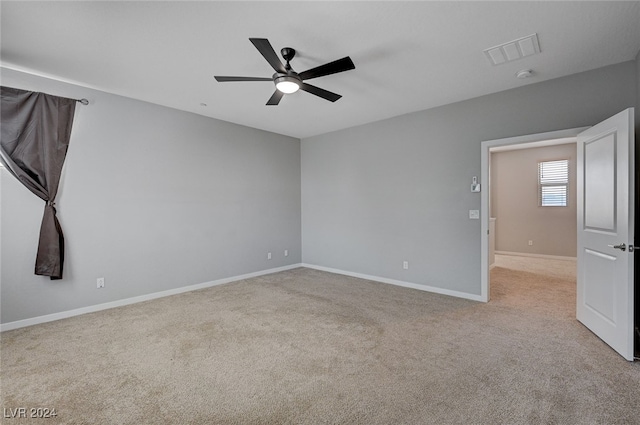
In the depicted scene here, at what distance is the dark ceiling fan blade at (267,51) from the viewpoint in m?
2.04

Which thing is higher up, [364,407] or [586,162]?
[586,162]

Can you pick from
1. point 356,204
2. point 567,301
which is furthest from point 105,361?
point 567,301

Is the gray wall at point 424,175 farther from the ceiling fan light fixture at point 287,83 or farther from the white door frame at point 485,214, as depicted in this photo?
the ceiling fan light fixture at point 287,83

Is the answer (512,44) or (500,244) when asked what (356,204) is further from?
(500,244)

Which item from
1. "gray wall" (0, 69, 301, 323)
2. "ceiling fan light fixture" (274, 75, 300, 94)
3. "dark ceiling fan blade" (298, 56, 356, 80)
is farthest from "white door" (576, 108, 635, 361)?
"gray wall" (0, 69, 301, 323)

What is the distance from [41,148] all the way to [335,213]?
4.26 metres

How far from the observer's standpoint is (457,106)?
4086 millimetres

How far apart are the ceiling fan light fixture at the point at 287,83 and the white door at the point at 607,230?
9.21ft

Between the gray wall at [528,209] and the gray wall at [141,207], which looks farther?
the gray wall at [528,209]

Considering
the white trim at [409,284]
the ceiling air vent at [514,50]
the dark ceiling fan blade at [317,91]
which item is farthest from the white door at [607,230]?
the dark ceiling fan blade at [317,91]

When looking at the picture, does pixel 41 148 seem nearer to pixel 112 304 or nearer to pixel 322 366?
pixel 112 304

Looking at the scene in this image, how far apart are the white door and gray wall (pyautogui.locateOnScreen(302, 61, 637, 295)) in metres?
0.59

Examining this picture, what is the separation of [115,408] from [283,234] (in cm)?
413

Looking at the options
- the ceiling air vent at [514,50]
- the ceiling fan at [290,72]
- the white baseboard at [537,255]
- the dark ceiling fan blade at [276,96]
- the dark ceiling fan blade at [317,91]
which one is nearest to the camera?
the ceiling fan at [290,72]
